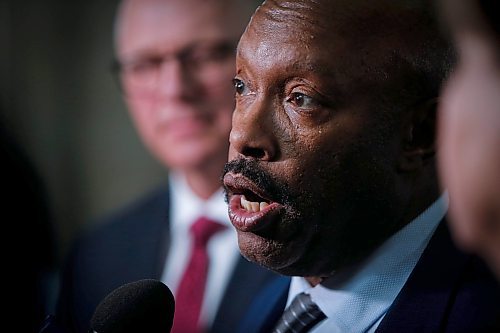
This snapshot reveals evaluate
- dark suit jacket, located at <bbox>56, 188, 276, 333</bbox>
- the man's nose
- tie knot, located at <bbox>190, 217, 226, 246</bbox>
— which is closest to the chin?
the man's nose

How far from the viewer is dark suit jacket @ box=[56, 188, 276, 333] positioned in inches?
69.5

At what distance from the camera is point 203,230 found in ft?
6.66

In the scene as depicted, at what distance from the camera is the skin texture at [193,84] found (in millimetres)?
2123

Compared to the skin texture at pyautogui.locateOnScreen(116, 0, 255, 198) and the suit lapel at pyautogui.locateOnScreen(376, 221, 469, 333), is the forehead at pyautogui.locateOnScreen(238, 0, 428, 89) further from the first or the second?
the skin texture at pyautogui.locateOnScreen(116, 0, 255, 198)

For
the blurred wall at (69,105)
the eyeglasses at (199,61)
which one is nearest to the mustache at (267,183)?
the eyeglasses at (199,61)

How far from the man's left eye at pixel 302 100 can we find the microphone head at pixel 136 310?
0.28 m

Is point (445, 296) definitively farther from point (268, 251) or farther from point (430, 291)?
point (268, 251)

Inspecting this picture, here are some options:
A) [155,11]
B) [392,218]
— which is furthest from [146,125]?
[392,218]

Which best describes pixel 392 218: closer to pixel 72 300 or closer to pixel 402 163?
pixel 402 163

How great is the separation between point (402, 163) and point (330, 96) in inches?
5.3

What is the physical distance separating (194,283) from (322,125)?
97 cm

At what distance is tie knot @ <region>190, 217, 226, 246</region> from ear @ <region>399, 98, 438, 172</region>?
991 mm

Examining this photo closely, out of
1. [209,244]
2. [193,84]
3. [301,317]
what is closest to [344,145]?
[301,317]

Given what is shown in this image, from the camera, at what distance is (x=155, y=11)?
2.20 meters
